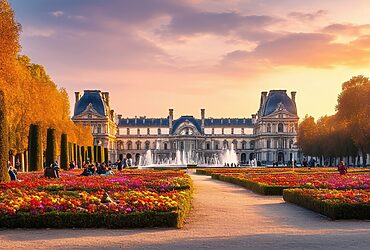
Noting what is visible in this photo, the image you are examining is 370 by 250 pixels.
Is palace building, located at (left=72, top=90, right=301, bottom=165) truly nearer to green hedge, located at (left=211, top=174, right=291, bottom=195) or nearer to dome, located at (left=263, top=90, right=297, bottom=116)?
dome, located at (left=263, top=90, right=297, bottom=116)

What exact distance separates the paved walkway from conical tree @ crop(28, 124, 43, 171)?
2204 cm

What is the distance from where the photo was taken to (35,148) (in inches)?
1405

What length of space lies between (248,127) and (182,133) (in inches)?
654

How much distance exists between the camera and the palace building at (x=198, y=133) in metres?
120

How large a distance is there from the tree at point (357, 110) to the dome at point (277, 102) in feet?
224

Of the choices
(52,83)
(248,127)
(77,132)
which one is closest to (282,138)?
(248,127)

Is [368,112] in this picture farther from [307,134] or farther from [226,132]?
[226,132]

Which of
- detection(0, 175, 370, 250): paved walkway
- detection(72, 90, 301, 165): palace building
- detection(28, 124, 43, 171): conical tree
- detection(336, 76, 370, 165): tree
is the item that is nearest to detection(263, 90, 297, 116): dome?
detection(72, 90, 301, 165): palace building

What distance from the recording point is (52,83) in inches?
2105

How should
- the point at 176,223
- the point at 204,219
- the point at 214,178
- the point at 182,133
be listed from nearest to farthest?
the point at 176,223 → the point at 204,219 → the point at 214,178 → the point at 182,133

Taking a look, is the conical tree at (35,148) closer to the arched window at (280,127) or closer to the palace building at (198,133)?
the palace building at (198,133)

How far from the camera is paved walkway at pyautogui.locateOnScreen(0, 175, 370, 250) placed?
34.2 ft

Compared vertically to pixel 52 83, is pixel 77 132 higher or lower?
lower

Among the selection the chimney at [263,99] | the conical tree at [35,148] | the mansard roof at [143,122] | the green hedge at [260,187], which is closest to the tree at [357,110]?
the green hedge at [260,187]
